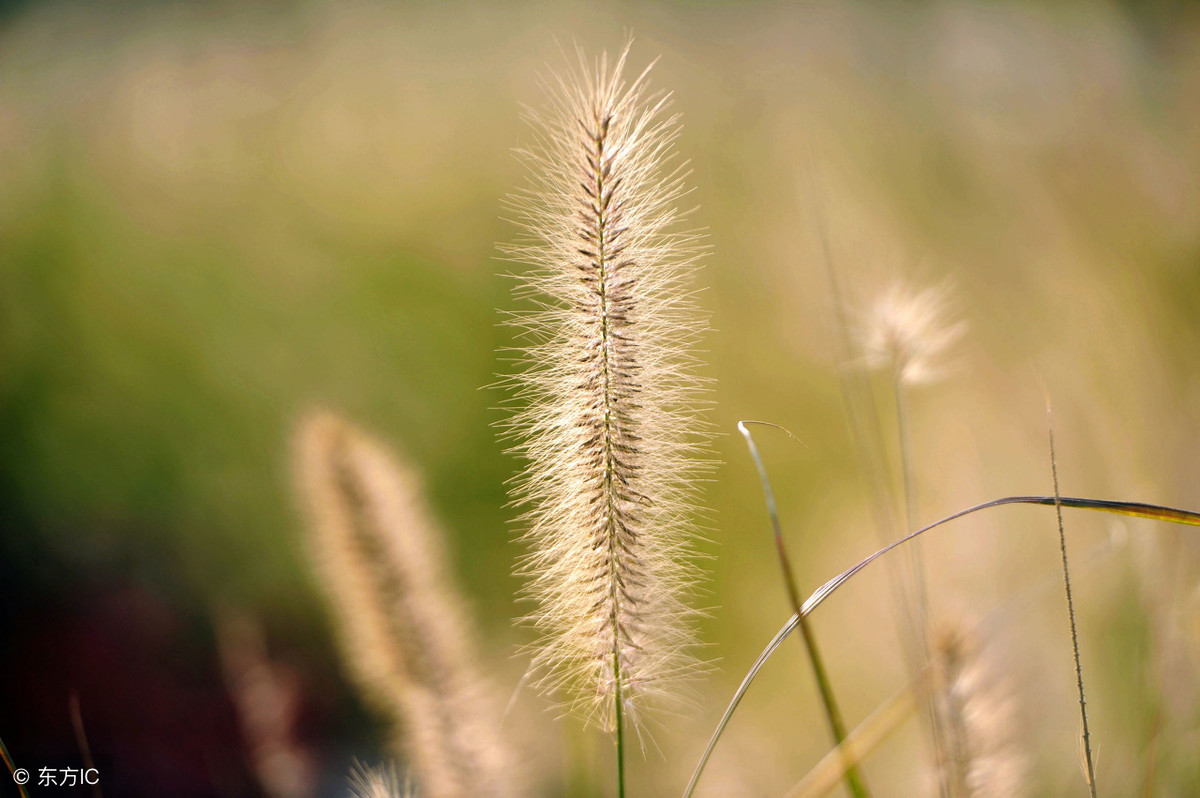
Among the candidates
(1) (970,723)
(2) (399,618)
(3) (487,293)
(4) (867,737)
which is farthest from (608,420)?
(3) (487,293)

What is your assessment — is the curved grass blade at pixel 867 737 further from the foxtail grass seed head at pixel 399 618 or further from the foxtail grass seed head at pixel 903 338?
the foxtail grass seed head at pixel 399 618

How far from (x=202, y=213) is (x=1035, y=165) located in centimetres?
371

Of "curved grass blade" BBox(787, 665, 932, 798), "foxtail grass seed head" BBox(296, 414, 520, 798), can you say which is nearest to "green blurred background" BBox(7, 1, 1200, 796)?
"foxtail grass seed head" BBox(296, 414, 520, 798)

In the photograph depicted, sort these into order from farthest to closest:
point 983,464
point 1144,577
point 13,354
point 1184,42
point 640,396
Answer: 1. point 1184,42
2. point 983,464
3. point 13,354
4. point 1144,577
5. point 640,396

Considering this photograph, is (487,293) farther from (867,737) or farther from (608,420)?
(867,737)

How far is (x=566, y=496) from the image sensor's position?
2.72 ft

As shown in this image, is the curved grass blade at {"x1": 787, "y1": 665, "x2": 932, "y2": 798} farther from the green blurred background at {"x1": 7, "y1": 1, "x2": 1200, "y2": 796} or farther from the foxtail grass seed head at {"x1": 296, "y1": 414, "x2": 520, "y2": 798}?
the green blurred background at {"x1": 7, "y1": 1, "x2": 1200, "y2": 796}

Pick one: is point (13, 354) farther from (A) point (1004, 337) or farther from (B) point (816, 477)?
(A) point (1004, 337)

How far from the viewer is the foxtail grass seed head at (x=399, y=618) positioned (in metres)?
1.13

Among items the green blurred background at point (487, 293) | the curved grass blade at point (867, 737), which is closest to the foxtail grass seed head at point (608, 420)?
the curved grass blade at point (867, 737)

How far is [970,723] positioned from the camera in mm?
1011

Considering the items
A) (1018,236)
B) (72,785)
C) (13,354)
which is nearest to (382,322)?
(13,354)

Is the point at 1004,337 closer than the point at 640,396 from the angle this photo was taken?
No

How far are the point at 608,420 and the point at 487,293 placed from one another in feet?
7.54
